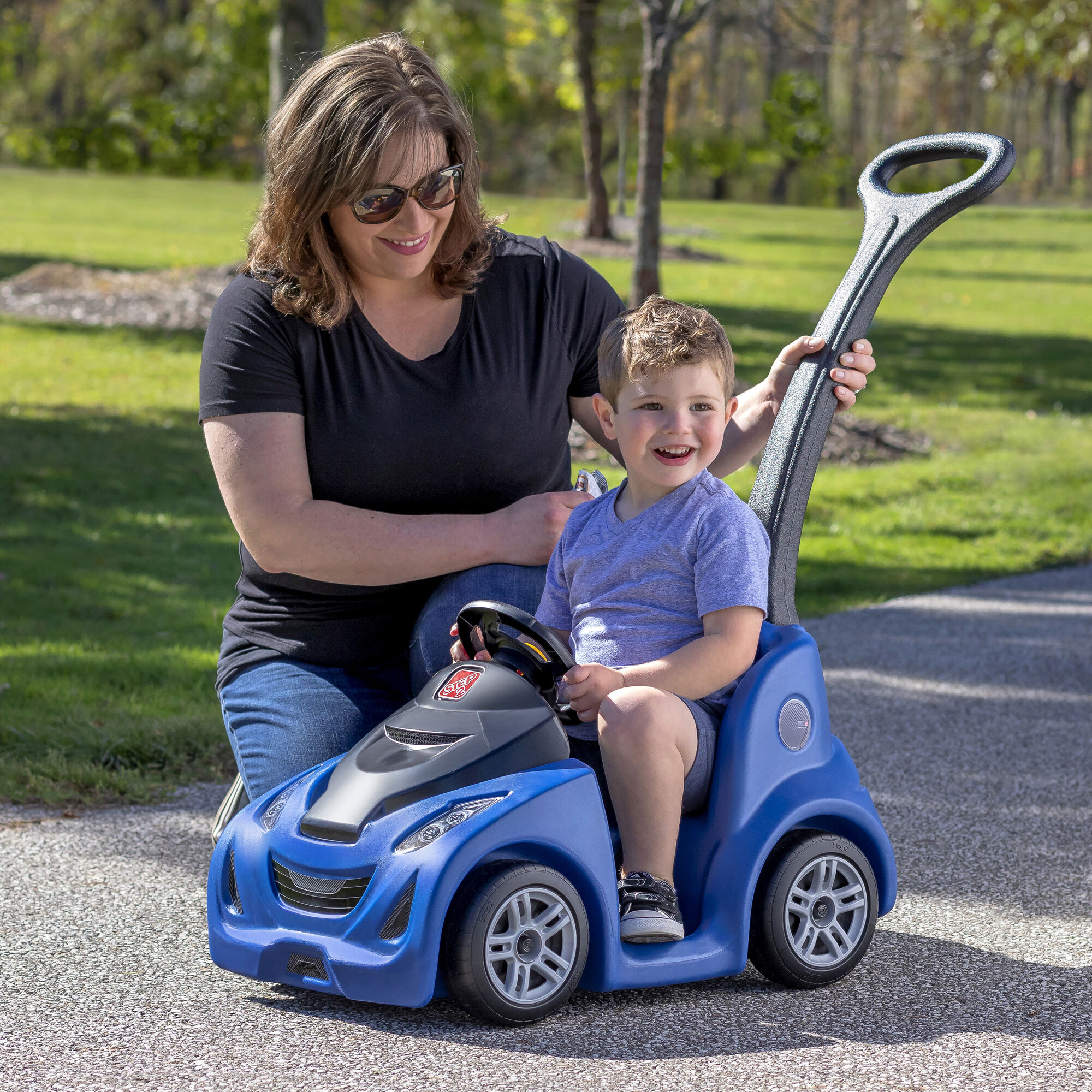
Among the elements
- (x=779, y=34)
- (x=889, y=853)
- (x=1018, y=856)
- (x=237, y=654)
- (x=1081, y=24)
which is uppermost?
(x=1081, y=24)

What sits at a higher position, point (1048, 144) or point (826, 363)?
point (1048, 144)

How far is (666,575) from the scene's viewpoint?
2.68m

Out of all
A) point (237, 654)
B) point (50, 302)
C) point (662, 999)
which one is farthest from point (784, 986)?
point (50, 302)

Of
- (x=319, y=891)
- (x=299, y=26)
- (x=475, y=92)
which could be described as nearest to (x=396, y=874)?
(x=319, y=891)

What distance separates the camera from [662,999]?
2678mm

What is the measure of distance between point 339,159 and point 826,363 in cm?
105

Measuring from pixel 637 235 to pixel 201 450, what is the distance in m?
3.49

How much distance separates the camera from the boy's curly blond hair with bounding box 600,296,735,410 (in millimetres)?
2617

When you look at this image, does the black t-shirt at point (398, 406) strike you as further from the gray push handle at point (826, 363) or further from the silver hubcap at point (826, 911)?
the silver hubcap at point (826, 911)

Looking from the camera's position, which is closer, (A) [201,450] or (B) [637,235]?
(A) [201,450]

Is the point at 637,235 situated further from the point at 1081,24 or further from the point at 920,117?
the point at 920,117

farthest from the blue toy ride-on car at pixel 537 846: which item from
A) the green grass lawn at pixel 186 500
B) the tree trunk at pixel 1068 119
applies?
the tree trunk at pixel 1068 119

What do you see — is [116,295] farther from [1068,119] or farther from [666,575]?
[1068,119]

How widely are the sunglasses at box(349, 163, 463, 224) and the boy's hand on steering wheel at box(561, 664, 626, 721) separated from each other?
0.99 m
